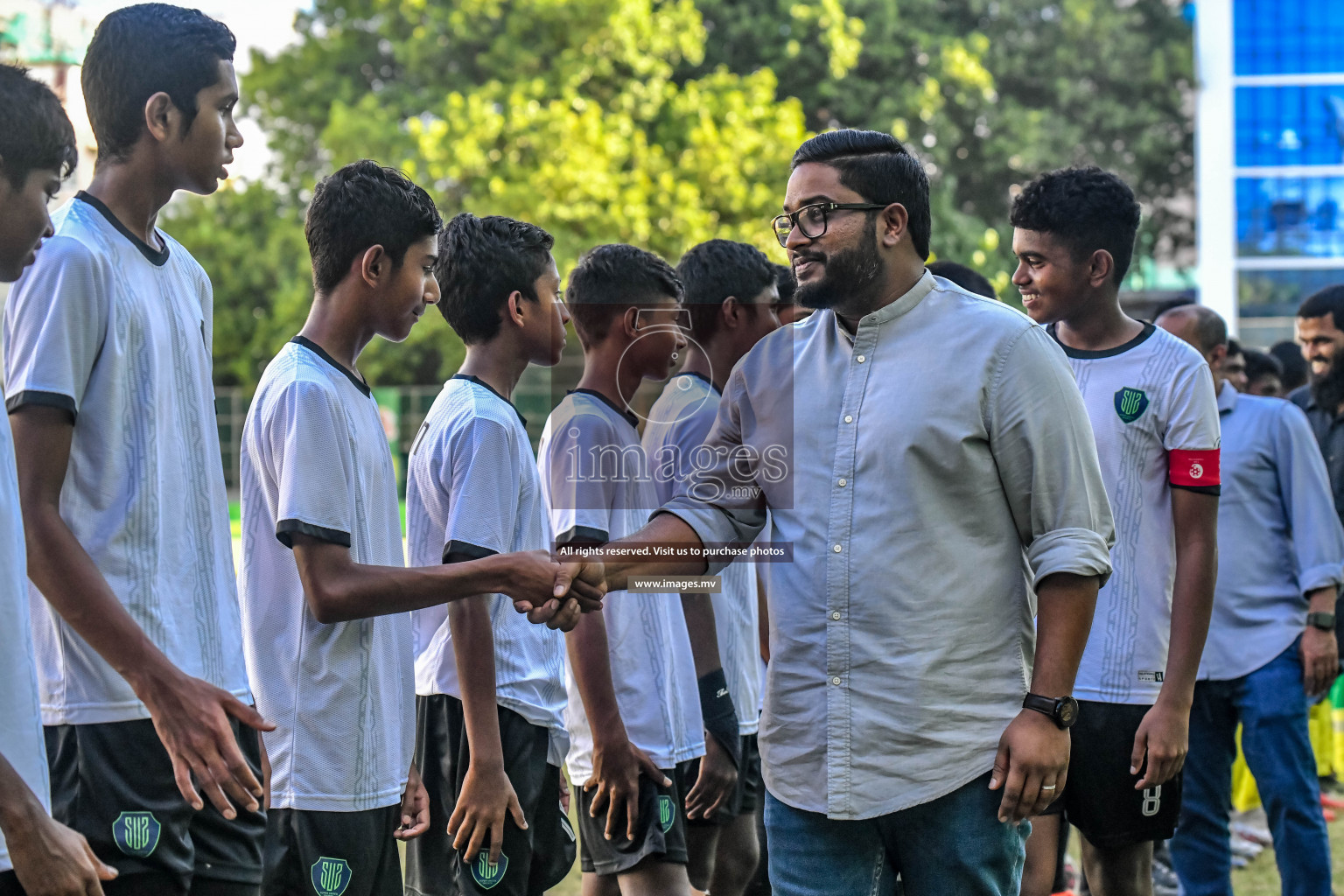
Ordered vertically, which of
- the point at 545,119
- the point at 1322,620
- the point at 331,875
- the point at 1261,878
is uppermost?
the point at 545,119

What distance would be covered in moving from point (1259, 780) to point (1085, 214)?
2150 mm

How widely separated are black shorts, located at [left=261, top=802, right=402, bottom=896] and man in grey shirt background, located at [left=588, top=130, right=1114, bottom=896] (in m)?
0.84

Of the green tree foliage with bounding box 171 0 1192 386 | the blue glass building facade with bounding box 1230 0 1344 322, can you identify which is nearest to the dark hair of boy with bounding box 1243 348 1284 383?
the green tree foliage with bounding box 171 0 1192 386

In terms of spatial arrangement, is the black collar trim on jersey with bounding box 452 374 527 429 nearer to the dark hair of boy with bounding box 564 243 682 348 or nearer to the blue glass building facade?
the dark hair of boy with bounding box 564 243 682 348

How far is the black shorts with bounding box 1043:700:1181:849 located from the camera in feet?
12.0

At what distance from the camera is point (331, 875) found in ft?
9.12

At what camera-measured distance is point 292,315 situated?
22.0m

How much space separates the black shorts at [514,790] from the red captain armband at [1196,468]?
5.95 ft

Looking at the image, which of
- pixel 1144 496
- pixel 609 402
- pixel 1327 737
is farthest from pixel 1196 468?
pixel 1327 737

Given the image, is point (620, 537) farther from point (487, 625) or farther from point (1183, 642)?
point (1183, 642)

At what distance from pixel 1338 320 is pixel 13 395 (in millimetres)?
5579

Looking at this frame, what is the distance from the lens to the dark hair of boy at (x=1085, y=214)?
3.91 m

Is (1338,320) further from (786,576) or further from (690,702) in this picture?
(786,576)

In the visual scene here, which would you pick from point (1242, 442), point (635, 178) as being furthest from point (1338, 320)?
point (635, 178)
